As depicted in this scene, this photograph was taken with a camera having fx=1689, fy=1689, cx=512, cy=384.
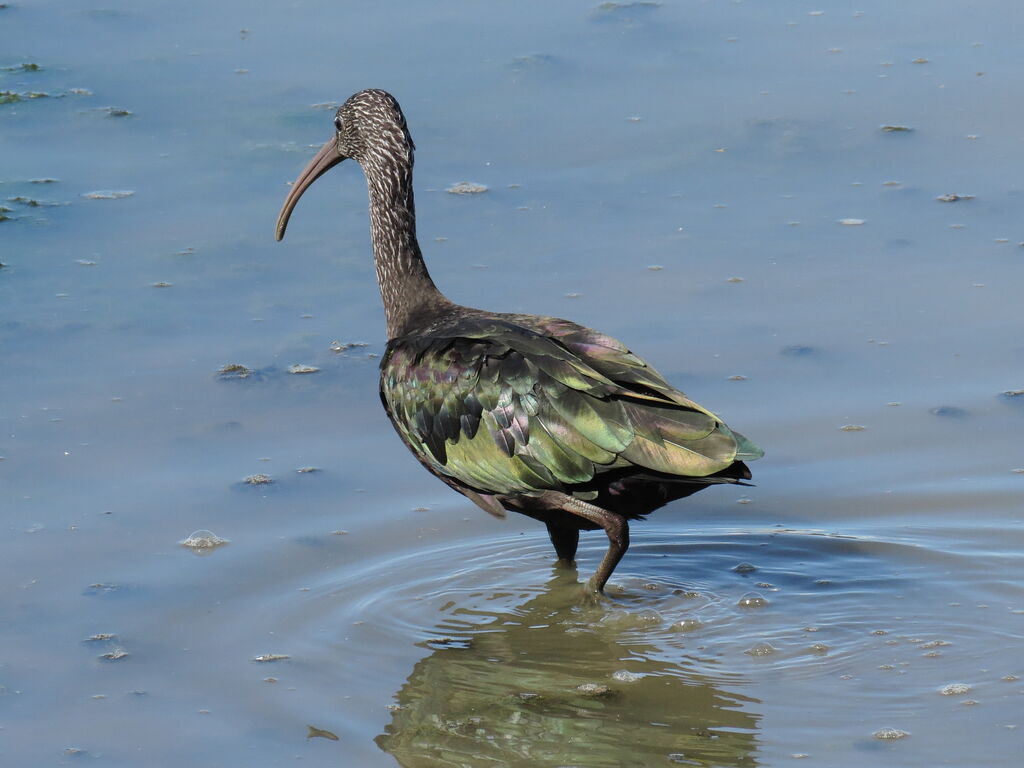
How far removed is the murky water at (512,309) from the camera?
5945mm

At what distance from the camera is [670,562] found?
7.14 m

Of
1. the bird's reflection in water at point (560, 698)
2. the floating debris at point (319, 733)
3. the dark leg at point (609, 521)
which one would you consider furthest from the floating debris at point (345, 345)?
the floating debris at point (319, 733)

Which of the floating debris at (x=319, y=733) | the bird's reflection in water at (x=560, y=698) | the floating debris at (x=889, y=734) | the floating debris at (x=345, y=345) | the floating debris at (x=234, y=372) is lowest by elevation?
the bird's reflection in water at (x=560, y=698)

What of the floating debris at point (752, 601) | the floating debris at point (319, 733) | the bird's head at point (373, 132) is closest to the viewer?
the floating debris at point (319, 733)

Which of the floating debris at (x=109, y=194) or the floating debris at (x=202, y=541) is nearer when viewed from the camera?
the floating debris at (x=202, y=541)

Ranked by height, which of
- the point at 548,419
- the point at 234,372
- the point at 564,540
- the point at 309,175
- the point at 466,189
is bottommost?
the point at 564,540

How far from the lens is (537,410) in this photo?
648 centimetres

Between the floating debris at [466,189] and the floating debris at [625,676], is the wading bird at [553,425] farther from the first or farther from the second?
the floating debris at [466,189]

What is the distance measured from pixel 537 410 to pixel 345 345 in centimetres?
247

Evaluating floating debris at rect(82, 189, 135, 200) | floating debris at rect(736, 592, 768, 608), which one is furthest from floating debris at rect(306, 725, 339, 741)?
floating debris at rect(82, 189, 135, 200)

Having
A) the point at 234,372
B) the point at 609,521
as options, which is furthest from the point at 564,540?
the point at 234,372

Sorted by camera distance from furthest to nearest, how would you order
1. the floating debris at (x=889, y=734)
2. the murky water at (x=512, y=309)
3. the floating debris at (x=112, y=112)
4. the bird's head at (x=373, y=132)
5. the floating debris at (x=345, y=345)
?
the floating debris at (x=112, y=112)
the floating debris at (x=345, y=345)
the bird's head at (x=373, y=132)
the murky water at (x=512, y=309)
the floating debris at (x=889, y=734)

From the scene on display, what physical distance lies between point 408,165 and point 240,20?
17.9 feet

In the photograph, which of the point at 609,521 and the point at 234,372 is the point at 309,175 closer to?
the point at 234,372
